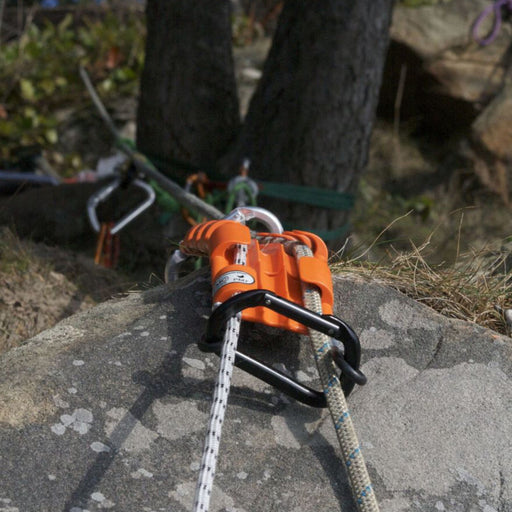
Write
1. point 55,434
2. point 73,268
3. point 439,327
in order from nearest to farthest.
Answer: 1. point 55,434
2. point 439,327
3. point 73,268

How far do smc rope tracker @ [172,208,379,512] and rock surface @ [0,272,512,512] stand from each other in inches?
2.5

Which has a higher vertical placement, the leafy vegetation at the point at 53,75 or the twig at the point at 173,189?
the twig at the point at 173,189

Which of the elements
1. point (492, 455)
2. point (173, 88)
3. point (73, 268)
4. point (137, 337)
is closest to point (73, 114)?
point (173, 88)

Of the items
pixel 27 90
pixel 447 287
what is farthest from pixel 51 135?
pixel 447 287

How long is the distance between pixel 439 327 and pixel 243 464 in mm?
596

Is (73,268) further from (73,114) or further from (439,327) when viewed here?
(73,114)

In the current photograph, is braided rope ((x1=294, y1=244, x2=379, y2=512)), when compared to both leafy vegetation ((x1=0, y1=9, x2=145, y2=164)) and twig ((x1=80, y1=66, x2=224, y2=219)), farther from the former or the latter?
leafy vegetation ((x1=0, y1=9, x2=145, y2=164))

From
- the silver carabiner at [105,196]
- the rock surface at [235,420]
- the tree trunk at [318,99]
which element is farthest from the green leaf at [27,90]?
the rock surface at [235,420]

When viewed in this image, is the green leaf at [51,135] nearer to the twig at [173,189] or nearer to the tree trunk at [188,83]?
the twig at [173,189]

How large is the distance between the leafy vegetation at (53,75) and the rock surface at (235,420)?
5204 millimetres

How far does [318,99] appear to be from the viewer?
344 centimetres

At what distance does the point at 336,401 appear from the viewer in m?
1.25

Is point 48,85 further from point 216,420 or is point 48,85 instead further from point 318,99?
point 216,420

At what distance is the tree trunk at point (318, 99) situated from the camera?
3.40 m
